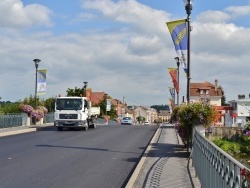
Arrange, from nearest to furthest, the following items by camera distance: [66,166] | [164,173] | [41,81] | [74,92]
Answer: [164,173], [66,166], [41,81], [74,92]

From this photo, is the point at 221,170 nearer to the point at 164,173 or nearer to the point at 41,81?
the point at 164,173

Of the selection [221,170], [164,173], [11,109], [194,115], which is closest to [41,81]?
[11,109]

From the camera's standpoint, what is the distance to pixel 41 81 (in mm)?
40812

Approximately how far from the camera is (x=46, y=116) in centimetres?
4606

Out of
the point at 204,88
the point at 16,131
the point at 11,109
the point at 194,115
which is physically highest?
the point at 204,88

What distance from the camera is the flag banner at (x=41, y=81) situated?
4041 cm

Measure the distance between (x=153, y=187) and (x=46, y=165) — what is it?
5.22m

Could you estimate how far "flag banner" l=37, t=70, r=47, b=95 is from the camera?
133 ft

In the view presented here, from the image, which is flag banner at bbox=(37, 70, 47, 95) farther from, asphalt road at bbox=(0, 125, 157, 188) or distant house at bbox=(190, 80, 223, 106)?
distant house at bbox=(190, 80, 223, 106)

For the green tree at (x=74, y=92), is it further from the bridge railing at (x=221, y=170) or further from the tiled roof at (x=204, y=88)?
the tiled roof at (x=204, y=88)

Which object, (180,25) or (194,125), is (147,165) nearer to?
(194,125)

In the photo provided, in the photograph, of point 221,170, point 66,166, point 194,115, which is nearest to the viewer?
point 221,170

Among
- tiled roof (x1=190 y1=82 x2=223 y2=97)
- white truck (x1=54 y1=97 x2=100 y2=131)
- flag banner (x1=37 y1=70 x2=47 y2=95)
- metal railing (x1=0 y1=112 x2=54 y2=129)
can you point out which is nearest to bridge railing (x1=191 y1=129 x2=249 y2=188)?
white truck (x1=54 y1=97 x2=100 y2=131)

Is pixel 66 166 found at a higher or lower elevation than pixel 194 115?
lower
